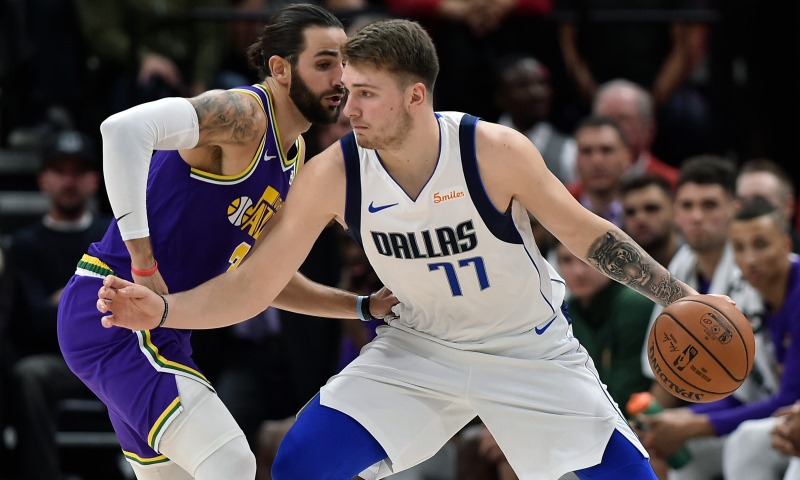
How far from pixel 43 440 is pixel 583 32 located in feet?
15.2

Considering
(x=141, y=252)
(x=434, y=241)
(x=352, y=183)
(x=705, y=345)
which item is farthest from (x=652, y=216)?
(x=141, y=252)

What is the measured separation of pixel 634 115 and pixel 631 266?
405 centimetres

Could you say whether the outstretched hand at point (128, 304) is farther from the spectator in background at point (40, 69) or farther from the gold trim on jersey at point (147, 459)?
the spectator in background at point (40, 69)

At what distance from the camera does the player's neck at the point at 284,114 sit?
15.3ft

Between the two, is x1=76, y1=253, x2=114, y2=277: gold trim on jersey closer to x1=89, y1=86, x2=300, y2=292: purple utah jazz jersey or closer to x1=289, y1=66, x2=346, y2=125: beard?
x1=89, y1=86, x2=300, y2=292: purple utah jazz jersey

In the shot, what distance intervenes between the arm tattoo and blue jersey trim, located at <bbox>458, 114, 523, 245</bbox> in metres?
0.31

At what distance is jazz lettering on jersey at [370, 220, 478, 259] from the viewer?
14.2ft

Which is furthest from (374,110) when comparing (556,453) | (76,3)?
(76,3)

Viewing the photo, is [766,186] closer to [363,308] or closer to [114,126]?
[363,308]

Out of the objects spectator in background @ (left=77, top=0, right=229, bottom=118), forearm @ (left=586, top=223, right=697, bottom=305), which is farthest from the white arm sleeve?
spectator in background @ (left=77, top=0, right=229, bottom=118)

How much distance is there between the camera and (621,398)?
265 inches

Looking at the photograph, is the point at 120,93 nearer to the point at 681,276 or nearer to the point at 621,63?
the point at 621,63

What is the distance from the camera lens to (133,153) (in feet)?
13.5

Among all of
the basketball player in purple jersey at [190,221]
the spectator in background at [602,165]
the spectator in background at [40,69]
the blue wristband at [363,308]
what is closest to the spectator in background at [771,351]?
the spectator in background at [602,165]
